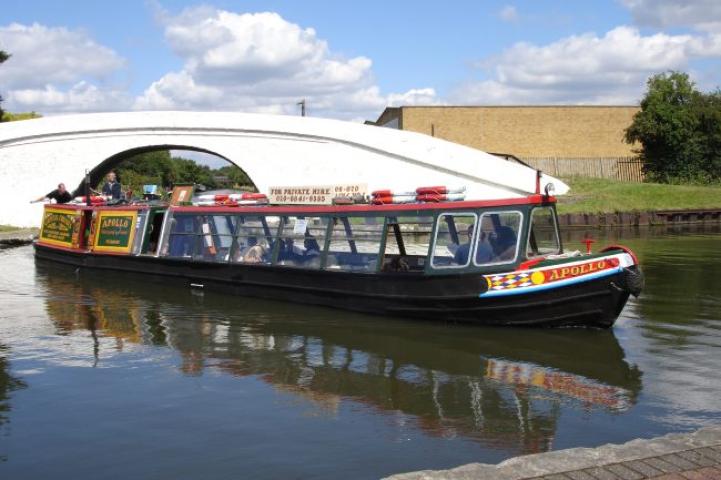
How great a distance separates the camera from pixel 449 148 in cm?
3275

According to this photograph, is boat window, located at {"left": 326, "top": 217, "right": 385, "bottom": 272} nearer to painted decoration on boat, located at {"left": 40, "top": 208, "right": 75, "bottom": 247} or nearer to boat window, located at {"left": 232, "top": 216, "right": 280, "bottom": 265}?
boat window, located at {"left": 232, "top": 216, "right": 280, "bottom": 265}

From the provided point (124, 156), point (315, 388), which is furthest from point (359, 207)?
point (124, 156)

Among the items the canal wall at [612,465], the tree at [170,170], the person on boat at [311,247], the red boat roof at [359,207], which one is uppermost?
the tree at [170,170]

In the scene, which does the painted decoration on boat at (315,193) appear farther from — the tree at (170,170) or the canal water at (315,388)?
the tree at (170,170)

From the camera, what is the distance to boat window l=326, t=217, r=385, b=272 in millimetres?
11477

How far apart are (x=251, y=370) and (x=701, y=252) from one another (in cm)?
1623

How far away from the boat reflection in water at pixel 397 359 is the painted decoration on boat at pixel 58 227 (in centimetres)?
492

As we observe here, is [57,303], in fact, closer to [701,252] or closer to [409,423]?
[409,423]

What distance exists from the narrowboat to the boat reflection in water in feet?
1.06

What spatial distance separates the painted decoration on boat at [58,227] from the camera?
17969 millimetres

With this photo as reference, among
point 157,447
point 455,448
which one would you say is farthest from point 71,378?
point 455,448

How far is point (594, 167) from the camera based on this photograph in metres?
43.6

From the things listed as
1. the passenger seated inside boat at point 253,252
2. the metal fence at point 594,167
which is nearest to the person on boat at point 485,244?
the passenger seated inside boat at point 253,252

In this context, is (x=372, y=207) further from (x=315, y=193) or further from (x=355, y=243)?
(x=315, y=193)
